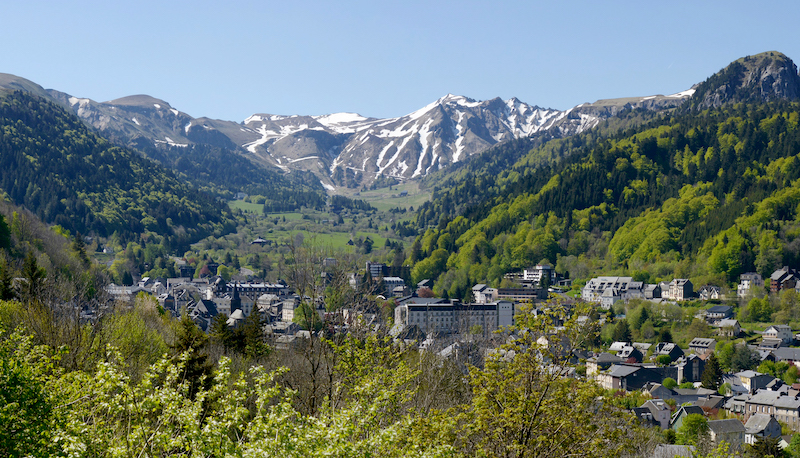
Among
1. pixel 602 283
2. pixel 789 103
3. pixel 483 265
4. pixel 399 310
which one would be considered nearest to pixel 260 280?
pixel 483 265

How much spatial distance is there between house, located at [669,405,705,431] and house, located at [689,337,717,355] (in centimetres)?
2776

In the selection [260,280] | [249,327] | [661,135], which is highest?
[661,135]

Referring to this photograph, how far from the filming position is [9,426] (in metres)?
15.8

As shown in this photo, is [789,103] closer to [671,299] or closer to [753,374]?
[671,299]

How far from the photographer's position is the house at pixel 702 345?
89.9 m

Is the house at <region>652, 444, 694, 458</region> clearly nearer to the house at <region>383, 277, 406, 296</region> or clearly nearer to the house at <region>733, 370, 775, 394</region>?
the house at <region>733, 370, 775, 394</region>

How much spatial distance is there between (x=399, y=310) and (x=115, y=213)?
384 ft

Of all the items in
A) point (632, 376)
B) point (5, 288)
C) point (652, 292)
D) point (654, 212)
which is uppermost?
point (5, 288)

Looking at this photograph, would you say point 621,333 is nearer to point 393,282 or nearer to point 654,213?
point 654,213

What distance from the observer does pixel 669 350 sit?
8775cm

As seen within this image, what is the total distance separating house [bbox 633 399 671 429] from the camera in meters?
61.1

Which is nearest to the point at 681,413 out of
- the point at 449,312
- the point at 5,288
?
the point at 449,312

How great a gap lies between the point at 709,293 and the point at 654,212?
36.9m

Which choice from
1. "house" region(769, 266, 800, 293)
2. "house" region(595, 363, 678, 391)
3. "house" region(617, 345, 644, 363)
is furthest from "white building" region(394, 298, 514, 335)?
"house" region(769, 266, 800, 293)
